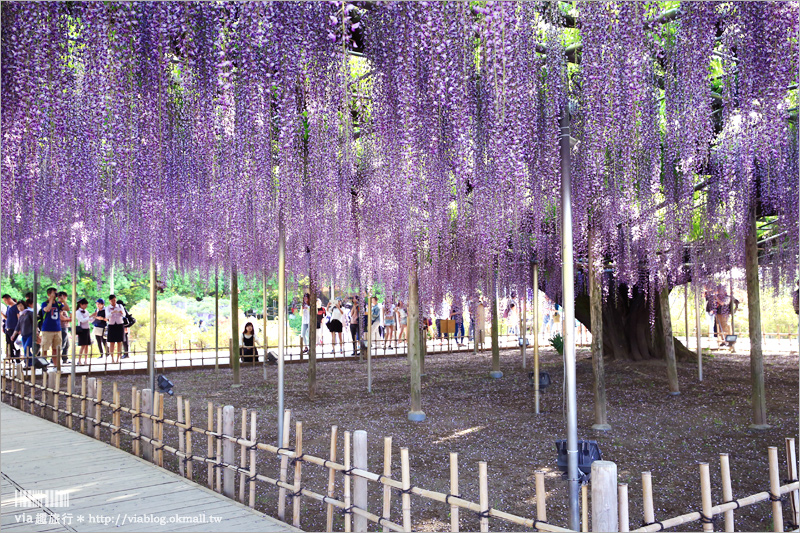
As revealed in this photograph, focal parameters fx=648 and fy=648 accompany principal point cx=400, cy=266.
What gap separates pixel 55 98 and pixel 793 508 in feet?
14.1

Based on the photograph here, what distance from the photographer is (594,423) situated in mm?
6320

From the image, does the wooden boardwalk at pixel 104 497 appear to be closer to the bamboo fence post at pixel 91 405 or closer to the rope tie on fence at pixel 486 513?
the bamboo fence post at pixel 91 405

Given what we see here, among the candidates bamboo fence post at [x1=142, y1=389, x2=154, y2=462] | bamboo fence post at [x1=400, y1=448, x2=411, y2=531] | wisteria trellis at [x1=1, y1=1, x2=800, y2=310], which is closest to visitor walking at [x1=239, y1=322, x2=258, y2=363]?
wisteria trellis at [x1=1, y1=1, x2=800, y2=310]

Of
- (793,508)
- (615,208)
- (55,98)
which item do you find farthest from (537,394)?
(55,98)

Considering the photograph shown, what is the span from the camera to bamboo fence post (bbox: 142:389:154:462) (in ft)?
16.0

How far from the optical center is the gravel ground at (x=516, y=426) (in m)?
4.19

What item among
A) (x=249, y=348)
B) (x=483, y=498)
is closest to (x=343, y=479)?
(x=483, y=498)

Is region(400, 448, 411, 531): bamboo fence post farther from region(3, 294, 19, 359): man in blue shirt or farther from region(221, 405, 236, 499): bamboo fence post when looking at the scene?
region(3, 294, 19, 359): man in blue shirt

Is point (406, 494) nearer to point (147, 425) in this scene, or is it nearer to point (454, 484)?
point (454, 484)

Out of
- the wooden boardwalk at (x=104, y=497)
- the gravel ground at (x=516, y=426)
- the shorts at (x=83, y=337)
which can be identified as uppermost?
the shorts at (x=83, y=337)

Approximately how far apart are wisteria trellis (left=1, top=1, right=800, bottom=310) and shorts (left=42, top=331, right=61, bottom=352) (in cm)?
358

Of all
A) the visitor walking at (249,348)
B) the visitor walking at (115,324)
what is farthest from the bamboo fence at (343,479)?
the visitor walking at (249,348)

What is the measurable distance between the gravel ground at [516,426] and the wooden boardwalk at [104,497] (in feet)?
1.47

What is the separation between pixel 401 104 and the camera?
3.85 m
